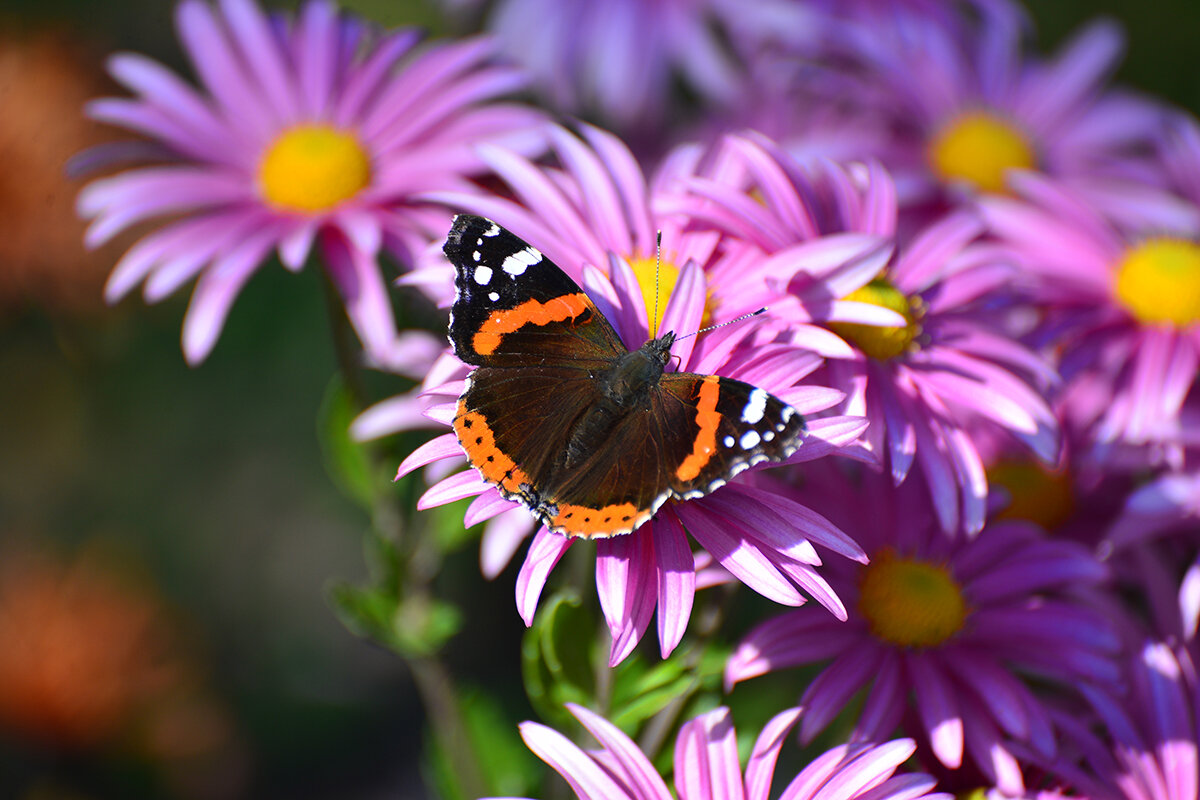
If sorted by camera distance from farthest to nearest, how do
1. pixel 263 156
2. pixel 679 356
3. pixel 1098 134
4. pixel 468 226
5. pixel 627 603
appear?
pixel 1098 134 → pixel 263 156 → pixel 679 356 → pixel 468 226 → pixel 627 603

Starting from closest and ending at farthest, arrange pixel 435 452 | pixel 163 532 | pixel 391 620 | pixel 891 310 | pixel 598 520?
pixel 598 520 < pixel 435 452 < pixel 891 310 < pixel 391 620 < pixel 163 532

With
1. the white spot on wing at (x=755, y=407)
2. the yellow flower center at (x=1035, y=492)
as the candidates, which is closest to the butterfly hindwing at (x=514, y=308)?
the white spot on wing at (x=755, y=407)

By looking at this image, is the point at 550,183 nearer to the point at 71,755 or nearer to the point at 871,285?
the point at 871,285

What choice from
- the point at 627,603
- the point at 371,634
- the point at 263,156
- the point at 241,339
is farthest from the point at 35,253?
the point at 627,603

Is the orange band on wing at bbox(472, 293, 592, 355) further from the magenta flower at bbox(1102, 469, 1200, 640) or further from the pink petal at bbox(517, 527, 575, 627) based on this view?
the magenta flower at bbox(1102, 469, 1200, 640)

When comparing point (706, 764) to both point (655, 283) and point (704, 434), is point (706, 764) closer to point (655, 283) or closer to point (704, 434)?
point (704, 434)

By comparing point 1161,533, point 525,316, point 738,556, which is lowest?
point 1161,533

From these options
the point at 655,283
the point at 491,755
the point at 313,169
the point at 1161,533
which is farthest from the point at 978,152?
the point at 491,755
